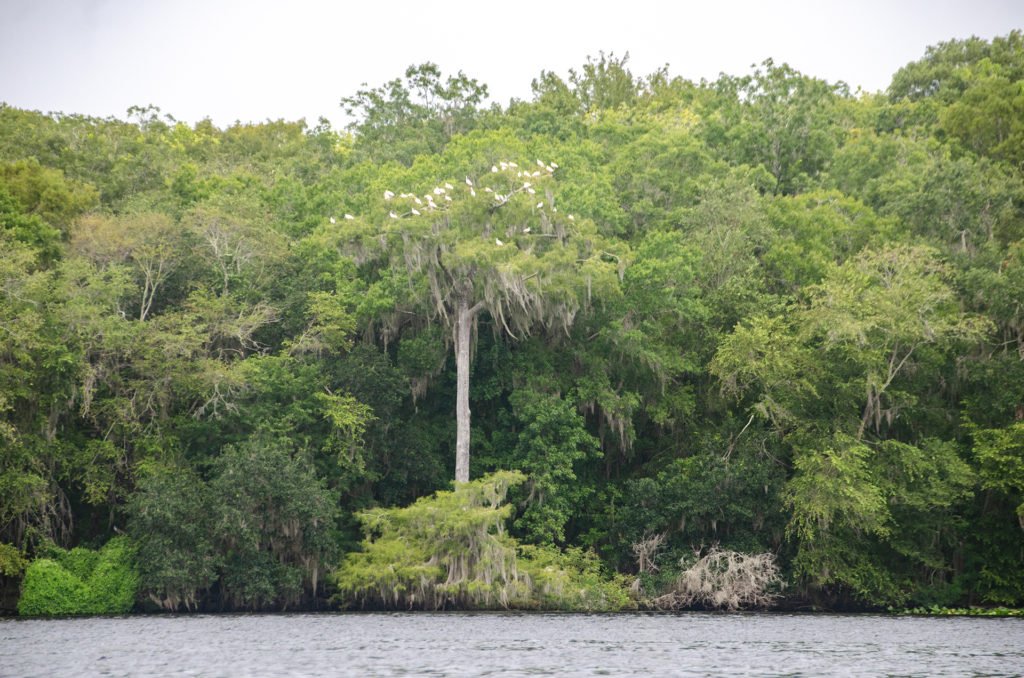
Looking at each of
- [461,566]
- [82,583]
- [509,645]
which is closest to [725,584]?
[461,566]

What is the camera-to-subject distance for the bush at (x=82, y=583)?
114 feet

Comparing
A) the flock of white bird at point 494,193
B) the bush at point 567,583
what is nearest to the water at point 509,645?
the bush at point 567,583

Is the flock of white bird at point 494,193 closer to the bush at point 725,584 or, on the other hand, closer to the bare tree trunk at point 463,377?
the bare tree trunk at point 463,377

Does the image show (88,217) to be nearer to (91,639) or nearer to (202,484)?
(202,484)

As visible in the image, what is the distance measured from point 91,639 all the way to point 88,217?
68.9ft

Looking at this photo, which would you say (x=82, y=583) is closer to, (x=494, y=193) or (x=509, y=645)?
(x=509, y=645)

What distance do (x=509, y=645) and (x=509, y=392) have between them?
19696mm

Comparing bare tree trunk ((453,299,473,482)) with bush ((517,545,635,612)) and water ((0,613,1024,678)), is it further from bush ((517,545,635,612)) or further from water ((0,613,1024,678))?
water ((0,613,1024,678))

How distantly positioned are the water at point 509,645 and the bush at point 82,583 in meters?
2.97

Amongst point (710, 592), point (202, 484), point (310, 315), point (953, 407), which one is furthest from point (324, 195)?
point (953, 407)

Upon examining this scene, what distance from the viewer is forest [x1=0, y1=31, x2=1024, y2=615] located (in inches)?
1428

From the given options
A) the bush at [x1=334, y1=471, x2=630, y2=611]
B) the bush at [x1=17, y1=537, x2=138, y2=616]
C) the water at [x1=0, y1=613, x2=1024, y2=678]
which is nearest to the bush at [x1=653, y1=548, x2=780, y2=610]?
the bush at [x1=334, y1=471, x2=630, y2=611]

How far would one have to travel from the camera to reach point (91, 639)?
26.3m

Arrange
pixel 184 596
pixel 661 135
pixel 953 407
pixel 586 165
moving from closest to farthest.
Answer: pixel 184 596, pixel 953 407, pixel 586 165, pixel 661 135
